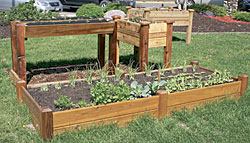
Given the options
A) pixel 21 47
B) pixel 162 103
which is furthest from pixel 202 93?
pixel 21 47

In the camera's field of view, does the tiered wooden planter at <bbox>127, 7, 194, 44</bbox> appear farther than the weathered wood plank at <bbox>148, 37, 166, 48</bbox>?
Yes

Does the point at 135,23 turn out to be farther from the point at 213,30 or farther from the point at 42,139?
the point at 213,30

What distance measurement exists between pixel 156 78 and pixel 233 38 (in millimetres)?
6679

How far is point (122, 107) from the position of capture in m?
3.97

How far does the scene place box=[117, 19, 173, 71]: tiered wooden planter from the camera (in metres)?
5.59

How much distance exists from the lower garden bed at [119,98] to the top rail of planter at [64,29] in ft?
2.85

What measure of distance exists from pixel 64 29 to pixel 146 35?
1.46 m

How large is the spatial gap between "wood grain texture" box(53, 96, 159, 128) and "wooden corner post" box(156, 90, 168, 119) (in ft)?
0.19

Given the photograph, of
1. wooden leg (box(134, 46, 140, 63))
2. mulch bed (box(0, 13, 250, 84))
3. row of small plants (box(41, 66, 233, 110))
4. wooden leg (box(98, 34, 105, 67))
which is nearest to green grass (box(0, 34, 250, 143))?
row of small plants (box(41, 66, 233, 110))

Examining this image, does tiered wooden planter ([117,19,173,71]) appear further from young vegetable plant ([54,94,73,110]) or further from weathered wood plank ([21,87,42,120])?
weathered wood plank ([21,87,42,120])

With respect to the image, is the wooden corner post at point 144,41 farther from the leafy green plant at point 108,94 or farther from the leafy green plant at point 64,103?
the leafy green plant at point 64,103

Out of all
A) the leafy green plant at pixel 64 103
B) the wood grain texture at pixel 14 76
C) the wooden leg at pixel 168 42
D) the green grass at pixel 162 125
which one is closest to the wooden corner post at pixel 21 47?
the wood grain texture at pixel 14 76

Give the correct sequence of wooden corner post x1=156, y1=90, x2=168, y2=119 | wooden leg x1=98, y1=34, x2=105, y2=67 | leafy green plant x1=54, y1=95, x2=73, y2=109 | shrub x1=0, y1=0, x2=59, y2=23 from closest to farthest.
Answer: leafy green plant x1=54, y1=95, x2=73, y2=109 → wooden corner post x1=156, y1=90, x2=168, y2=119 → wooden leg x1=98, y1=34, x2=105, y2=67 → shrub x1=0, y1=0, x2=59, y2=23

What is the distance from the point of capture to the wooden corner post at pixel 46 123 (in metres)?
3.49
